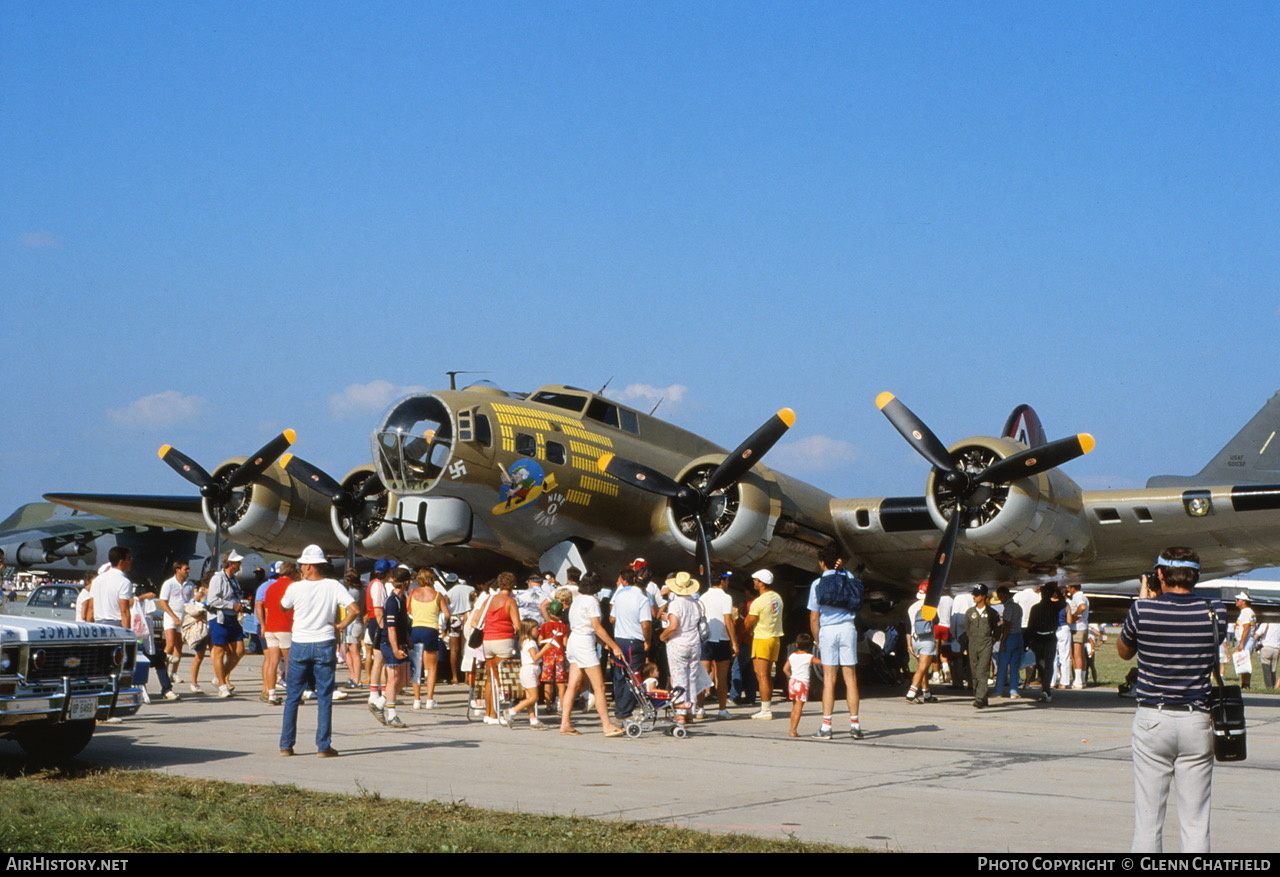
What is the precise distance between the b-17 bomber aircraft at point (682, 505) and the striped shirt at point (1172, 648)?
423 inches

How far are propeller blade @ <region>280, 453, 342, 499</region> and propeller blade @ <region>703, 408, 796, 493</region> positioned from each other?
6.39 m

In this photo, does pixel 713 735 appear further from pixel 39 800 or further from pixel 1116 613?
pixel 1116 613

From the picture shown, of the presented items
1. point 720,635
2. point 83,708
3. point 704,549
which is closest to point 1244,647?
point 704,549

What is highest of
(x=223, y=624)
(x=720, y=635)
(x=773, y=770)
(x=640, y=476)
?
(x=640, y=476)

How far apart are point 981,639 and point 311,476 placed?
11014 mm

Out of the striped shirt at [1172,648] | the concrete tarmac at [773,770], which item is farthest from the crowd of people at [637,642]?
the concrete tarmac at [773,770]

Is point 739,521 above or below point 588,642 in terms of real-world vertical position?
above

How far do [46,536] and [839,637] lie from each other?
119ft

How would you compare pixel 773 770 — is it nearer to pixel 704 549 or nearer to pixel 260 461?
pixel 704 549

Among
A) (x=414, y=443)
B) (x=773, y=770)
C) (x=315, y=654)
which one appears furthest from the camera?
(x=414, y=443)

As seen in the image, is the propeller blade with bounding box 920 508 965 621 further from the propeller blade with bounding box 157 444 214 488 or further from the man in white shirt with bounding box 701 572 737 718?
the propeller blade with bounding box 157 444 214 488

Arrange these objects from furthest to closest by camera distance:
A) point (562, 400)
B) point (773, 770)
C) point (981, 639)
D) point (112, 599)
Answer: point (562, 400)
point (981, 639)
point (112, 599)
point (773, 770)

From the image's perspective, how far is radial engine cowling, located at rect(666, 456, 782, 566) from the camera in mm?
17938

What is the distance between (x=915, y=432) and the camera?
17.8m
